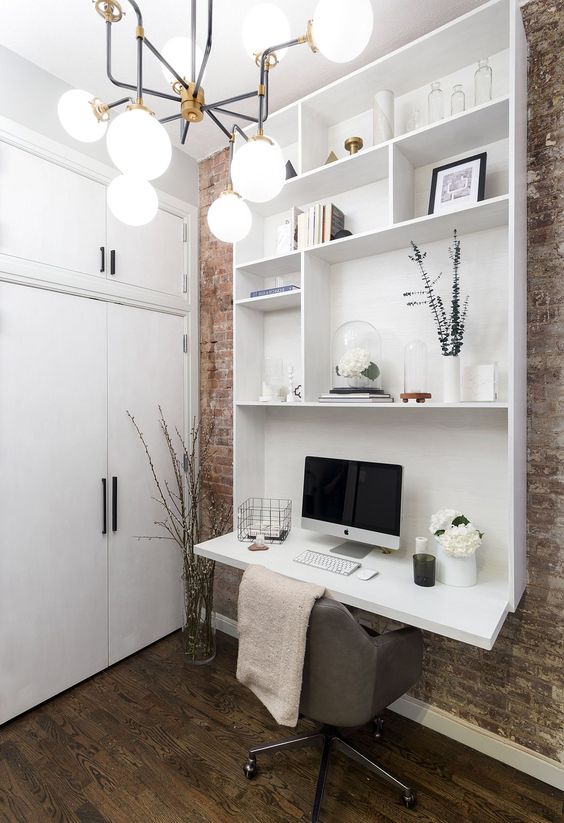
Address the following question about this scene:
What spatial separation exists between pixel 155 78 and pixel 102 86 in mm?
292

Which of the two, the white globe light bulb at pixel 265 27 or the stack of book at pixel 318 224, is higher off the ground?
the white globe light bulb at pixel 265 27

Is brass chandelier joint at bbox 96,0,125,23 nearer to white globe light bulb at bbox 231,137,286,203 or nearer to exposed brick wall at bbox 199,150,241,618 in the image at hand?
white globe light bulb at bbox 231,137,286,203

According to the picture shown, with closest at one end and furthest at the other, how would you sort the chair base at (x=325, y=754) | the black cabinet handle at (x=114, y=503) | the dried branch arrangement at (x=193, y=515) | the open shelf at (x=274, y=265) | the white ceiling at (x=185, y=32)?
the chair base at (x=325, y=754)
the white ceiling at (x=185, y=32)
the open shelf at (x=274, y=265)
the black cabinet handle at (x=114, y=503)
the dried branch arrangement at (x=193, y=515)

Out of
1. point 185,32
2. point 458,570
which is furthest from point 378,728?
point 185,32

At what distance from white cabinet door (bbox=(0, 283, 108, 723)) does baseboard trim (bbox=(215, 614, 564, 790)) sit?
166 cm

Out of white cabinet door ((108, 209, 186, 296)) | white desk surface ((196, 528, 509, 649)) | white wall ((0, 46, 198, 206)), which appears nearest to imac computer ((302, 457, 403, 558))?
white desk surface ((196, 528, 509, 649))

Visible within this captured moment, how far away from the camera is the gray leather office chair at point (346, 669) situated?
1.47 meters

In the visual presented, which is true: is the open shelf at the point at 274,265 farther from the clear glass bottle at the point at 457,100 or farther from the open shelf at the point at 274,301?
the clear glass bottle at the point at 457,100

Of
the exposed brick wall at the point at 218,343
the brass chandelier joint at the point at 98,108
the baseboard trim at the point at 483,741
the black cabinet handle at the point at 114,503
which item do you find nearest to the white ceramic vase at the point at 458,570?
the baseboard trim at the point at 483,741

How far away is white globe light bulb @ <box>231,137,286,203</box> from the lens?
1.10 meters

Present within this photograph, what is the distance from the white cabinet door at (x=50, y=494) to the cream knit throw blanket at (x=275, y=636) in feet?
3.80

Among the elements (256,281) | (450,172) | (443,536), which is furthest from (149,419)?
Result: (450,172)

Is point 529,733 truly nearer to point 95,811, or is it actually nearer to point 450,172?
point 95,811

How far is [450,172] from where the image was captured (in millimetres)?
1892
